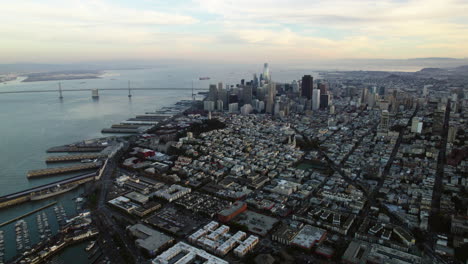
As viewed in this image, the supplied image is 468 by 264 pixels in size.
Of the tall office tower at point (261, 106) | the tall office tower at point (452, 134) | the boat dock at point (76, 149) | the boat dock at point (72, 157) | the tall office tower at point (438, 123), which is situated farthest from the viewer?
the tall office tower at point (261, 106)

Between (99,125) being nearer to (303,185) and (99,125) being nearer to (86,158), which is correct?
(86,158)

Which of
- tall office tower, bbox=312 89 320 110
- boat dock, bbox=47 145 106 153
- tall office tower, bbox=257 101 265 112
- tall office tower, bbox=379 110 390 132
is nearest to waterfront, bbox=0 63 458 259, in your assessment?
boat dock, bbox=47 145 106 153

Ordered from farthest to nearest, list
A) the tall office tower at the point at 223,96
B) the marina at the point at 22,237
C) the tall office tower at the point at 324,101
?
the tall office tower at the point at 223,96, the tall office tower at the point at 324,101, the marina at the point at 22,237

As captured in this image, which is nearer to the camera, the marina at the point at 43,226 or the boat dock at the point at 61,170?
the marina at the point at 43,226

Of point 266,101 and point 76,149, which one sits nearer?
point 76,149

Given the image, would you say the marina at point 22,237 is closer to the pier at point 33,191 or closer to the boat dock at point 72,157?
the pier at point 33,191

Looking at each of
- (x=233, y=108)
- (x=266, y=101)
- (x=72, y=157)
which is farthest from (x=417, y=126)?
(x=72, y=157)

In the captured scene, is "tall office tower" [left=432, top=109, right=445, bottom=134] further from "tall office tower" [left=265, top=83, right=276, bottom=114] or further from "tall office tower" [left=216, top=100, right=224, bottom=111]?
"tall office tower" [left=216, top=100, right=224, bottom=111]

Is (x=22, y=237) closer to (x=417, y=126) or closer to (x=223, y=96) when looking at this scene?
(x=417, y=126)

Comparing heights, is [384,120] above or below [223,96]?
below

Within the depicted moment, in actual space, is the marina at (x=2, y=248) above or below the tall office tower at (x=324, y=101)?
below

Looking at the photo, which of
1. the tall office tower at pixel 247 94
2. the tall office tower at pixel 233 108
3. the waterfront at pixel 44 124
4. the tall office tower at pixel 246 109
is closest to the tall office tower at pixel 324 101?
the tall office tower at pixel 247 94

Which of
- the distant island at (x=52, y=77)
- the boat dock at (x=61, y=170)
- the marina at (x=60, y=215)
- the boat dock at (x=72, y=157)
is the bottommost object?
the marina at (x=60, y=215)
